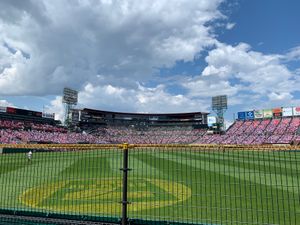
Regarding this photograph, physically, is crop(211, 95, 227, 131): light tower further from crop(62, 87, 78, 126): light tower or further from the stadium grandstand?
crop(62, 87, 78, 126): light tower

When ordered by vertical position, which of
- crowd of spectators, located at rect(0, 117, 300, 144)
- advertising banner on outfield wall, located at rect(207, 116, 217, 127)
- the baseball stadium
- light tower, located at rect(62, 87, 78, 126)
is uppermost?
light tower, located at rect(62, 87, 78, 126)

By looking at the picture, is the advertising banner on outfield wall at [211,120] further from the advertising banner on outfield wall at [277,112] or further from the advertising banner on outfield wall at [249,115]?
the advertising banner on outfield wall at [277,112]

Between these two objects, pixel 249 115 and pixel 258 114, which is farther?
pixel 249 115

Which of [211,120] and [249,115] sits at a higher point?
[249,115]

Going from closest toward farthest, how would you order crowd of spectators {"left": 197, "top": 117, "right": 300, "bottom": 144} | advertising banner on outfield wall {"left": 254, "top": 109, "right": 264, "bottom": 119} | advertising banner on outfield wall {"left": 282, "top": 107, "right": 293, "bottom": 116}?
crowd of spectators {"left": 197, "top": 117, "right": 300, "bottom": 144} → advertising banner on outfield wall {"left": 282, "top": 107, "right": 293, "bottom": 116} → advertising banner on outfield wall {"left": 254, "top": 109, "right": 264, "bottom": 119}

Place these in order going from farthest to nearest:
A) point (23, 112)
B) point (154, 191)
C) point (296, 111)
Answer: point (296, 111)
point (23, 112)
point (154, 191)

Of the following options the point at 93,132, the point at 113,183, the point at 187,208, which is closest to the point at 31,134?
the point at 93,132

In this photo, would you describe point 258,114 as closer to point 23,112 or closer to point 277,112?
point 277,112

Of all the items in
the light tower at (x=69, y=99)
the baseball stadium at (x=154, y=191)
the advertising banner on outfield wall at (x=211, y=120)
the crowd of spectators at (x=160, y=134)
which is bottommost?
the baseball stadium at (x=154, y=191)

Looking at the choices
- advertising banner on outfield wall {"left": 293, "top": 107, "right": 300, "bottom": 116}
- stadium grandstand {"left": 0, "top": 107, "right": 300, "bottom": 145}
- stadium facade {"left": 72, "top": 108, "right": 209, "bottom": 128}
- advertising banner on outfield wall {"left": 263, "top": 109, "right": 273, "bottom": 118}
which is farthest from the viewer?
stadium facade {"left": 72, "top": 108, "right": 209, "bottom": 128}

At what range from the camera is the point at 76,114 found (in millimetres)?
112938

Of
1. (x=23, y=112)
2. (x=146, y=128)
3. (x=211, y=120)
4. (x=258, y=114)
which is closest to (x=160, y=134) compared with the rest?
(x=146, y=128)

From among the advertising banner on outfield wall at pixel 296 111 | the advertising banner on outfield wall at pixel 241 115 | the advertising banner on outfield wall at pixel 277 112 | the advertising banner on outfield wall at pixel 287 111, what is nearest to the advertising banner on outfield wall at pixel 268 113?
the advertising banner on outfield wall at pixel 277 112

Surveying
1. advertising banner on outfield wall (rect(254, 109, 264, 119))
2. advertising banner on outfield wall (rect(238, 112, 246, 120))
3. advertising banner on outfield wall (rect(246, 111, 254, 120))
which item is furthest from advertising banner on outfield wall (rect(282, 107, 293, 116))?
advertising banner on outfield wall (rect(238, 112, 246, 120))
